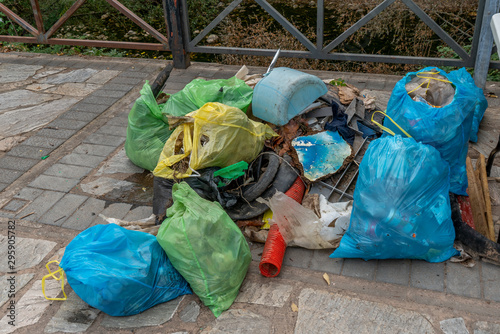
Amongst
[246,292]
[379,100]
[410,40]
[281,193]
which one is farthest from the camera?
[410,40]

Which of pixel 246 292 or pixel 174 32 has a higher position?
pixel 174 32

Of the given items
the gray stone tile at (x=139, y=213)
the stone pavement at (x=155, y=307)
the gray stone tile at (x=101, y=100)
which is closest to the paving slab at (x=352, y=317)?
the stone pavement at (x=155, y=307)

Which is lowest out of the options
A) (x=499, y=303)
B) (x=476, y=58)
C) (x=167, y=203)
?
(x=499, y=303)

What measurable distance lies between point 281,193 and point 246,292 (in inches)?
27.3

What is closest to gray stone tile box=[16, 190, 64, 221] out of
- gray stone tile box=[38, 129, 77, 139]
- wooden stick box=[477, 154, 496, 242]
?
gray stone tile box=[38, 129, 77, 139]

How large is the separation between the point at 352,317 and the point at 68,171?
2712 millimetres

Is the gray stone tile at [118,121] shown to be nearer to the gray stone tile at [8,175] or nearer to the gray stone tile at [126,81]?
the gray stone tile at [126,81]

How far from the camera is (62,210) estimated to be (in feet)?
12.0

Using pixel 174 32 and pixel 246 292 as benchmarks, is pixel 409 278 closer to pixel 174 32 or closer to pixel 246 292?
pixel 246 292

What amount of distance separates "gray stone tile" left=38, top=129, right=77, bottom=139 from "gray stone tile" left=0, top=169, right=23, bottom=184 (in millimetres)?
635

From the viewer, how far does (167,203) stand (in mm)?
3426

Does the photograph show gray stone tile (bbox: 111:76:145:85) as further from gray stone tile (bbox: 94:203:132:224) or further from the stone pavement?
gray stone tile (bbox: 94:203:132:224)

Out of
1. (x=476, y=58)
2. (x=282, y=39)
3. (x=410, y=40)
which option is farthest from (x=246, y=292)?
(x=410, y=40)

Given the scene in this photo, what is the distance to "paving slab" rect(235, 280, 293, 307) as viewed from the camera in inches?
110
